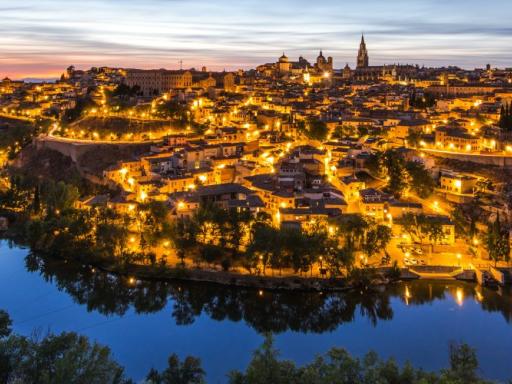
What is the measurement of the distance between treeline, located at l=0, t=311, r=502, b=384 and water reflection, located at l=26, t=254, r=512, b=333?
3.47m

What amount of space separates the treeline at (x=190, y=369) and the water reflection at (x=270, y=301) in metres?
3.47

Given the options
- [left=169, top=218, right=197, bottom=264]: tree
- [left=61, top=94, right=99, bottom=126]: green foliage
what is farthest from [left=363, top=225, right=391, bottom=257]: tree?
[left=61, top=94, right=99, bottom=126]: green foliage

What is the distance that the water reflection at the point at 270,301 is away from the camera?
8484 millimetres

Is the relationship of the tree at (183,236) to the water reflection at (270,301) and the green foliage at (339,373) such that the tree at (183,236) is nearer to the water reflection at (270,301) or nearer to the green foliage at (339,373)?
the water reflection at (270,301)

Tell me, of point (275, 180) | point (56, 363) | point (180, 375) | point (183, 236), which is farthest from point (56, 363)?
point (275, 180)

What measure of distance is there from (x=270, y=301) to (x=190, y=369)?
414 cm


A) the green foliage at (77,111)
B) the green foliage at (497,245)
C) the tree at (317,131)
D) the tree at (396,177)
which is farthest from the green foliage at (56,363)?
the green foliage at (77,111)

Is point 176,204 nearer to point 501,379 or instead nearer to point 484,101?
point 501,379

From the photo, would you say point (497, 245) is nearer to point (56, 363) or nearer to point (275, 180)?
point (275, 180)

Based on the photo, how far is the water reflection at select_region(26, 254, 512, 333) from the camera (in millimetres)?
8484

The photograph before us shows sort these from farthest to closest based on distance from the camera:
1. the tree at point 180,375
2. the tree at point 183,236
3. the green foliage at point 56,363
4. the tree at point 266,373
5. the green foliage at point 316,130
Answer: the green foliage at point 316,130 < the tree at point 183,236 < the tree at point 180,375 < the tree at point 266,373 < the green foliage at point 56,363

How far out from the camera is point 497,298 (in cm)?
880

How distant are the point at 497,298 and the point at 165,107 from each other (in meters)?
14.8

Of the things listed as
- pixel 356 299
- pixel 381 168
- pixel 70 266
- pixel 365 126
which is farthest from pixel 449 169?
pixel 70 266
